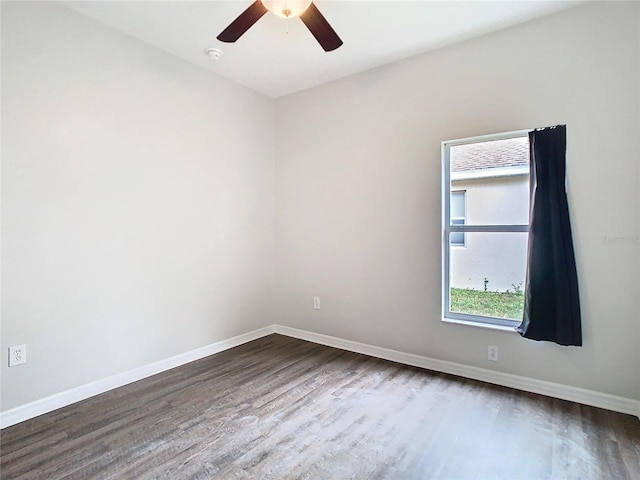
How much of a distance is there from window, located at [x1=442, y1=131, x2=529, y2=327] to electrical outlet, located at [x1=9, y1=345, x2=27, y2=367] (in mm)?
3145

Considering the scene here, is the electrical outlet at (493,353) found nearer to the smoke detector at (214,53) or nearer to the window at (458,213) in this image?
the window at (458,213)

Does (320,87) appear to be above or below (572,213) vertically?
above

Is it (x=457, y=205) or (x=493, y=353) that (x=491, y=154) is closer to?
(x=457, y=205)

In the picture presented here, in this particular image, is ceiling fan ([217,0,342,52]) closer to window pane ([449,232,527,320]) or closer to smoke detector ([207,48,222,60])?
smoke detector ([207,48,222,60])

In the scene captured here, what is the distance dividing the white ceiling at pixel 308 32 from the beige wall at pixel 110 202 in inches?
8.5

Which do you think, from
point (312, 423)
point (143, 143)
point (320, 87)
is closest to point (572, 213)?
point (312, 423)

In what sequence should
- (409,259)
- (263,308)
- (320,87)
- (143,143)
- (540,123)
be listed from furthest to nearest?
(263,308) → (320,87) → (409,259) → (143,143) → (540,123)

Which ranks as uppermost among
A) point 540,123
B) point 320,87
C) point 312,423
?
point 320,87

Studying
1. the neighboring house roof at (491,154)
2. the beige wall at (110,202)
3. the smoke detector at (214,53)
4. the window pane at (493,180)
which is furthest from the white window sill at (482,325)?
the smoke detector at (214,53)

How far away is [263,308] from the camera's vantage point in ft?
13.4

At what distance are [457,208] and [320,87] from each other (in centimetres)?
198

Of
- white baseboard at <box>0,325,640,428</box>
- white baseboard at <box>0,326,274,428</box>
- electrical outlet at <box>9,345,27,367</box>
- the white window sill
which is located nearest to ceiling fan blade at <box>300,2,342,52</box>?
the white window sill

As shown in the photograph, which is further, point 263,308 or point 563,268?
point 263,308

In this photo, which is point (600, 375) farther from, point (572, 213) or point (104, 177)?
point (104, 177)
